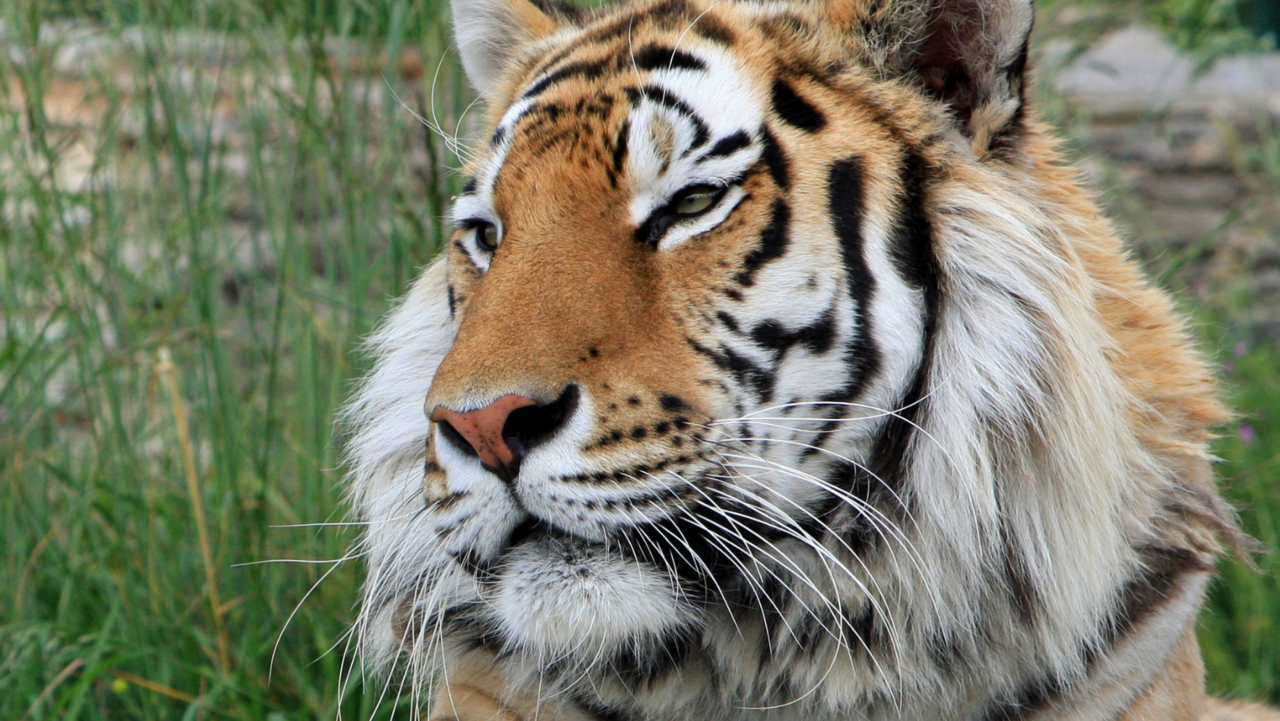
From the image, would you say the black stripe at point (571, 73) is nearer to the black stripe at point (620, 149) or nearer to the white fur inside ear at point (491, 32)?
the black stripe at point (620, 149)

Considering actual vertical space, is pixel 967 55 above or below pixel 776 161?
above

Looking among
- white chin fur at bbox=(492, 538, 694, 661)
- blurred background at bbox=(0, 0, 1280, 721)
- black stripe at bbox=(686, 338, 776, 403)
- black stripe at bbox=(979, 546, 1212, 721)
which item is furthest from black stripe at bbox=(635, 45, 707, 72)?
black stripe at bbox=(979, 546, 1212, 721)

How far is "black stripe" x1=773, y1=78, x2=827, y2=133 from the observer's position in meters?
1.90

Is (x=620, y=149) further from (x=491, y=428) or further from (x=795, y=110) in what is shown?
(x=491, y=428)

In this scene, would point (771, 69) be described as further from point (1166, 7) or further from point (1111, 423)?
point (1166, 7)

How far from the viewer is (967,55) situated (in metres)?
1.91

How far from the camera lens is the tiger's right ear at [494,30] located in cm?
249

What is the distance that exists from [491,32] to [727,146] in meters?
0.90

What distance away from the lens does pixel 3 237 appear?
2871mm

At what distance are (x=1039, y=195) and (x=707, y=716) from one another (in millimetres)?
988

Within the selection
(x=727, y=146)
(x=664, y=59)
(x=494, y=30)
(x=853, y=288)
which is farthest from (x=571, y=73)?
(x=853, y=288)

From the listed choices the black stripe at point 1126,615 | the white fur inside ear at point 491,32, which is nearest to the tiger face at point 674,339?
the black stripe at point 1126,615

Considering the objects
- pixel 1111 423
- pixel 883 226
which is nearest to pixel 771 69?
pixel 883 226

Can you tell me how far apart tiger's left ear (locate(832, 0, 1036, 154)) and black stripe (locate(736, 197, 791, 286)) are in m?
0.32
